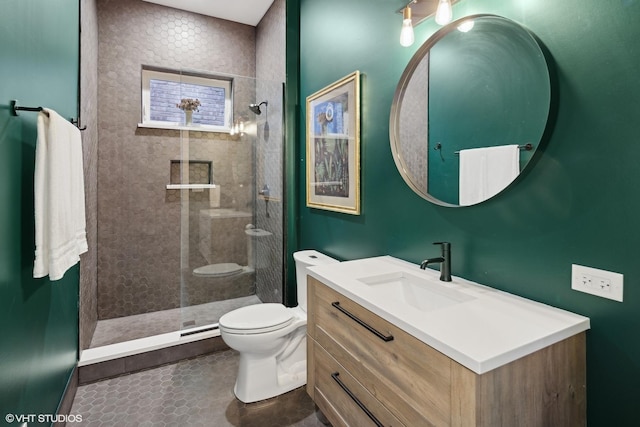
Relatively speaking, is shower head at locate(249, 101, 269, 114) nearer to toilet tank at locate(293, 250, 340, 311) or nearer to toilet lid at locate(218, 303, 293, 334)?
toilet tank at locate(293, 250, 340, 311)

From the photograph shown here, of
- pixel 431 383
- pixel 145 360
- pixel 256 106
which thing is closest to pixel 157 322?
pixel 145 360

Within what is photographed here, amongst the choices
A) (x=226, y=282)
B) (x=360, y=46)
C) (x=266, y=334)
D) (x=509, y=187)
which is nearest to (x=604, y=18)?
(x=509, y=187)

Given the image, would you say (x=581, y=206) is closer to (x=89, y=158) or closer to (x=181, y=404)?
(x=181, y=404)

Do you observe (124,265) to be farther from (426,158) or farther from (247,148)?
(426,158)

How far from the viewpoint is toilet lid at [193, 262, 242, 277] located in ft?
9.29

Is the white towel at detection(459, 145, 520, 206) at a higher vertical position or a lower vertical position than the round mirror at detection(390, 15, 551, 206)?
lower

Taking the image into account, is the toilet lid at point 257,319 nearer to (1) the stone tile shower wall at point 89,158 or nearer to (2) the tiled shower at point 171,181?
(2) the tiled shower at point 171,181

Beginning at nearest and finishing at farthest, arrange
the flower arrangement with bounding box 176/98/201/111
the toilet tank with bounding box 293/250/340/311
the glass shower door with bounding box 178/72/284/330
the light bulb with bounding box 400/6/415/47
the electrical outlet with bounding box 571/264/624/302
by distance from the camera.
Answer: the electrical outlet with bounding box 571/264/624/302 < the light bulb with bounding box 400/6/415/47 < the toilet tank with bounding box 293/250/340/311 < the glass shower door with bounding box 178/72/284/330 < the flower arrangement with bounding box 176/98/201/111

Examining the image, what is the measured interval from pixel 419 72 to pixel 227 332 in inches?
68.5

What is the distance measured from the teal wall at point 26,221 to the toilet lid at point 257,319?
2.67 feet

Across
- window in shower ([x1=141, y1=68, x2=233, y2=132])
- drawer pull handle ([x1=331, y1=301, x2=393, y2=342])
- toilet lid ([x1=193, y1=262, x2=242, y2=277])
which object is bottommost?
toilet lid ([x1=193, y1=262, x2=242, y2=277])

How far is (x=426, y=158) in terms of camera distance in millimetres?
1543

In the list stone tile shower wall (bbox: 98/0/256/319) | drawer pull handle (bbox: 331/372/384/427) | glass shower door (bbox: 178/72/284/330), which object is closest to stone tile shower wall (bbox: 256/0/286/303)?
glass shower door (bbox: 178/72/284/330)

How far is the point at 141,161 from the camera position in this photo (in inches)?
120
